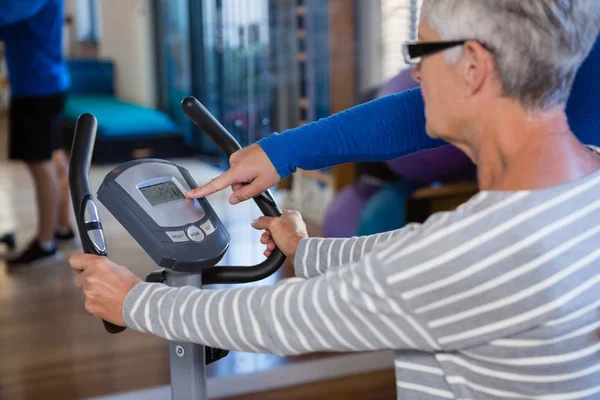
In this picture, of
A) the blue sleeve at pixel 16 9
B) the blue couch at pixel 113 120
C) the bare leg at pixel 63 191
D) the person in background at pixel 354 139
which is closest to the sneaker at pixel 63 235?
the bare leg at pixel 63 191

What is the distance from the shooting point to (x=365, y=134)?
130 cm

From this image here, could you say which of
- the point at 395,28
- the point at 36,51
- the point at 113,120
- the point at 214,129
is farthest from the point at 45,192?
the point at 214,129

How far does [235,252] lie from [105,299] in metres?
2.75

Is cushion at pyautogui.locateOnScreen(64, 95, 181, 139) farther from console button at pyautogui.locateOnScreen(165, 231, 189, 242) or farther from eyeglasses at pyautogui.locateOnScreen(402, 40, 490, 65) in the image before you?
Answer: eyeglasses at pyautogui.locateOnScreen(402, 40, 490, 65)

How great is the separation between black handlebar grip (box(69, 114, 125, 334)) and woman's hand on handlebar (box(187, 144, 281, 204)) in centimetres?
20

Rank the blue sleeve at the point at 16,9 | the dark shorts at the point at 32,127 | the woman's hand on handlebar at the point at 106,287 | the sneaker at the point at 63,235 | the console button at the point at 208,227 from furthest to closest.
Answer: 1. the sneaker at the point at 63,235
2. the dark shorts at the point at 32,127
3. the blue sleeve at the point at 16,9
4. the console button at the point at 208,227
5. the woman's hand on handlebar at the point at 106,287

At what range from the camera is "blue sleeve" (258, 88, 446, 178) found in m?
1.26

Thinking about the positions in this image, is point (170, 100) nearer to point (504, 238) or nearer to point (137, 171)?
point (137, 171)

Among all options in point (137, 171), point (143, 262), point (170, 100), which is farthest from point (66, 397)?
point (170, 100)

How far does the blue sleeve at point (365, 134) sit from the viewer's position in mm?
1265

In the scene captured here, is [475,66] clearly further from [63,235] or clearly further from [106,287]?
[63,235]

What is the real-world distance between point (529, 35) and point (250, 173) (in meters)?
0.51

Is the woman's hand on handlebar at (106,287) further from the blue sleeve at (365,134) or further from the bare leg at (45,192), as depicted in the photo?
the bare leg at (45,192)

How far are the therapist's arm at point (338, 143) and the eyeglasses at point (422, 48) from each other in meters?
0.34
